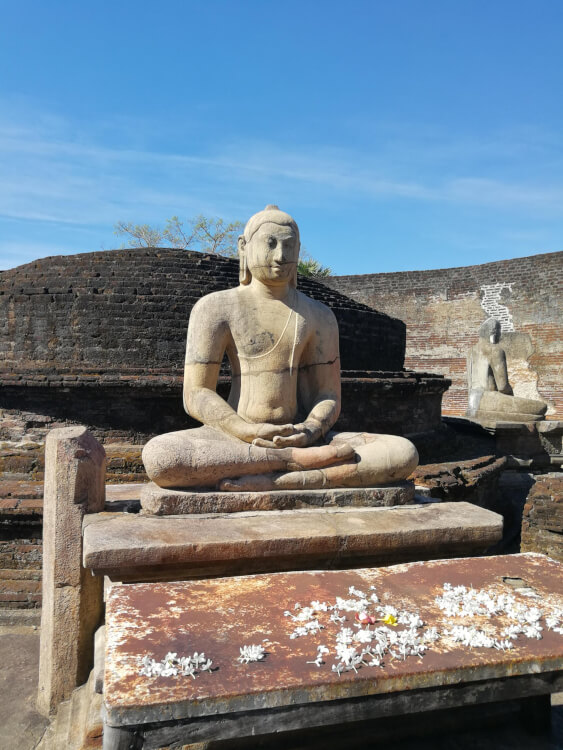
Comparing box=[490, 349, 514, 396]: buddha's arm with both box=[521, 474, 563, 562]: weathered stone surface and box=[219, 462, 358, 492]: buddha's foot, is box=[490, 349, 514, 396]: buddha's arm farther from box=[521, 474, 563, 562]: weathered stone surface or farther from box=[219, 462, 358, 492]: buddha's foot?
box=[219, 462, 358, 492]: buddha's foot

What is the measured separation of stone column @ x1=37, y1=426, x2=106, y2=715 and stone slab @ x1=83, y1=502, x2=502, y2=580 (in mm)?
144

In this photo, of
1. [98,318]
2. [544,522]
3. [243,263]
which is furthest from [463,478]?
[98,318]

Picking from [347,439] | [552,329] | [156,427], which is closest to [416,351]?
[552,329]

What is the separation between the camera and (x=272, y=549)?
8.10ft

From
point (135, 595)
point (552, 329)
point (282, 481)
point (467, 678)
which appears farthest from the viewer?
point (552, 329)

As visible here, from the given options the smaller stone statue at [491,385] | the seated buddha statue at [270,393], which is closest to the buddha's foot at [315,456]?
A: the seated buddha statue at [270,393]

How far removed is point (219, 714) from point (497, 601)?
3.51 feet

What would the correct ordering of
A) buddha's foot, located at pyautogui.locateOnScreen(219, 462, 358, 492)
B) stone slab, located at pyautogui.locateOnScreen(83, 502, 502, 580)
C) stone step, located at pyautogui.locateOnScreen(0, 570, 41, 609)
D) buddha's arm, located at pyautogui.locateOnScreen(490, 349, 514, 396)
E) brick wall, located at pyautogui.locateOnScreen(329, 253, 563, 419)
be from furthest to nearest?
brick wall, located at pyautogui.locateOnScreen(329, 253, 563, 419) → buddha's arm, located at pyautogui.locateOnScreen(490, 349, 514, 396) → stone step, located at pyautogui.locateOnScreen(0, 570, 41, 609) → buddha's foot, located at pyautogui.locateOnScreen(219, 462, 358, 492) → stone slab, located at pyautogui.locateOnScreen(83, 502, 502, 580)

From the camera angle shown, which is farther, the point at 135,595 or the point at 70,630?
the point at 70,630

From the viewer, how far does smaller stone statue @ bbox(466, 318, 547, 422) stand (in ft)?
33.4

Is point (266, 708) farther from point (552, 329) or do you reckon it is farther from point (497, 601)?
point (552, 329)

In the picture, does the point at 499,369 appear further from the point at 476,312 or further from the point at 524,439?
the point at 476,312

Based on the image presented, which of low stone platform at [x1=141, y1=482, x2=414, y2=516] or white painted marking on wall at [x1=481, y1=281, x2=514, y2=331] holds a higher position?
white painted marking on wall at [x1=481, y1=281, x2=514, y2=331]

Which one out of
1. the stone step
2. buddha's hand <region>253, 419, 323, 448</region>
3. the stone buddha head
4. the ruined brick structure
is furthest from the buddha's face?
the stone step
